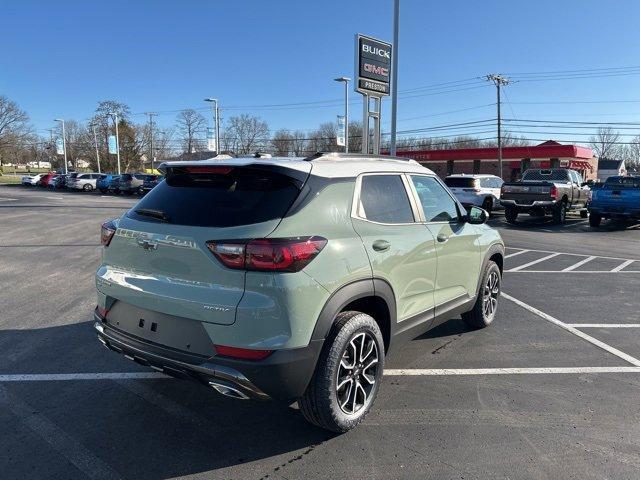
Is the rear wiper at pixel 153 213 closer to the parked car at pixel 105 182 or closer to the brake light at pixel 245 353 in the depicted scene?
the brake light at pixel 245 353

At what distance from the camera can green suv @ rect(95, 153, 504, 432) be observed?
9.21 ft

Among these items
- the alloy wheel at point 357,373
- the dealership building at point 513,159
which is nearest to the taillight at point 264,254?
the alloy wheel at point 357,373

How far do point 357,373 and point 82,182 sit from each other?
48.2 metres

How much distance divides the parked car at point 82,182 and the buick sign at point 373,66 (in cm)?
3821

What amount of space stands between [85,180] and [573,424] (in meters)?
49.0

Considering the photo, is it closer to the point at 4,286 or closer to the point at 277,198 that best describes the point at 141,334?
the point at 277,198

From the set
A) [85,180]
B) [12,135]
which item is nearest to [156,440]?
[85,180]

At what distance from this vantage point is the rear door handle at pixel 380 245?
3.41 meters

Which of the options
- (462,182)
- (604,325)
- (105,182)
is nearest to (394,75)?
(462,182)

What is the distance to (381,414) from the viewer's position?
11.9 feet

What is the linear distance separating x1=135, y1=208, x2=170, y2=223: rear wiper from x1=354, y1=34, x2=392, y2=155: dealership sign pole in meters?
12.4

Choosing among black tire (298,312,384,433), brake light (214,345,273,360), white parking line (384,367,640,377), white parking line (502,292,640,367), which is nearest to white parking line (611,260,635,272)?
white parking line (502,292,640,367)

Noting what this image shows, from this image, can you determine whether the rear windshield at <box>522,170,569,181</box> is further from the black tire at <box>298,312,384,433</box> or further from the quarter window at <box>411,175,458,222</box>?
the black tire at <box>298,312,384,433</box>

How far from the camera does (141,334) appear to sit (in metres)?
3.18
